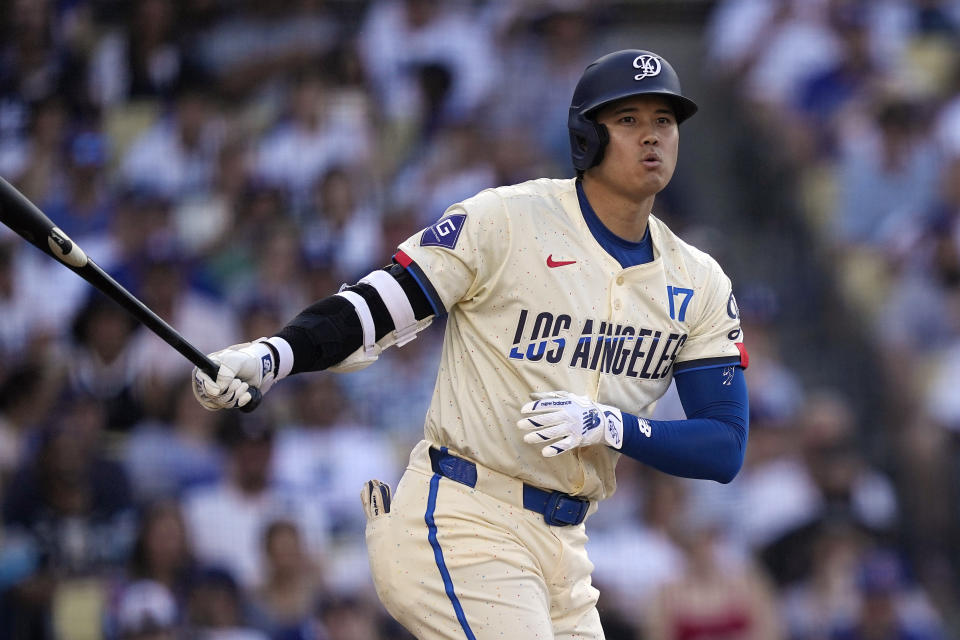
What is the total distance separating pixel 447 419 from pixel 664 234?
89 cm

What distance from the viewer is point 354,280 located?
7574mm

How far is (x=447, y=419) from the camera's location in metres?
3.84

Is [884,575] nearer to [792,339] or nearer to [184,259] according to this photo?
[792,339]

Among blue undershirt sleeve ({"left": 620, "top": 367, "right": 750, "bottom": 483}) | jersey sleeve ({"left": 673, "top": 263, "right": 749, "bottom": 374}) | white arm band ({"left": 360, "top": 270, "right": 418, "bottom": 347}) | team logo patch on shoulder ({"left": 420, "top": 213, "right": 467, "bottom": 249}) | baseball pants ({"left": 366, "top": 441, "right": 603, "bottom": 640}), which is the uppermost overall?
team logo patch on shoulder ({"left": 420, "top": 213, "right": 467, "bottom": 249})

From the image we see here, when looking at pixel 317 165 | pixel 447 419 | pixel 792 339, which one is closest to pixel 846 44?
pixel 792 339

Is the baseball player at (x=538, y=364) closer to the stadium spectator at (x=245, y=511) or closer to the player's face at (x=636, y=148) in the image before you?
the player's face at (x=636, y=148)

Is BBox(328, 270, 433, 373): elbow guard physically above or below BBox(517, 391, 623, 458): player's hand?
above

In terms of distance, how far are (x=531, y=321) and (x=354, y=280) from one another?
3867mm

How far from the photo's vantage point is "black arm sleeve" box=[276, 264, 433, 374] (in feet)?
11.8

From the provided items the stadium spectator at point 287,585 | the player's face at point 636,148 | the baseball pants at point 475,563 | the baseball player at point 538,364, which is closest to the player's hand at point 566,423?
the baseball player at point 538,364

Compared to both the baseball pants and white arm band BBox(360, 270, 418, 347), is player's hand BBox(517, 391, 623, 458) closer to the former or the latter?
the baseball pants

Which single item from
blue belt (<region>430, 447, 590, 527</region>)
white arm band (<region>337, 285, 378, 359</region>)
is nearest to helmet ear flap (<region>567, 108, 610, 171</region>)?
white arm band (<region>337, 285, 378, 359</region>)

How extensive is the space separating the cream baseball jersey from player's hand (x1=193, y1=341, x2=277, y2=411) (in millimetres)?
502

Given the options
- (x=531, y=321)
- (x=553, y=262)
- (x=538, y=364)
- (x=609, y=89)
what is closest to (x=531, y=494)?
(x=538, y=364)
